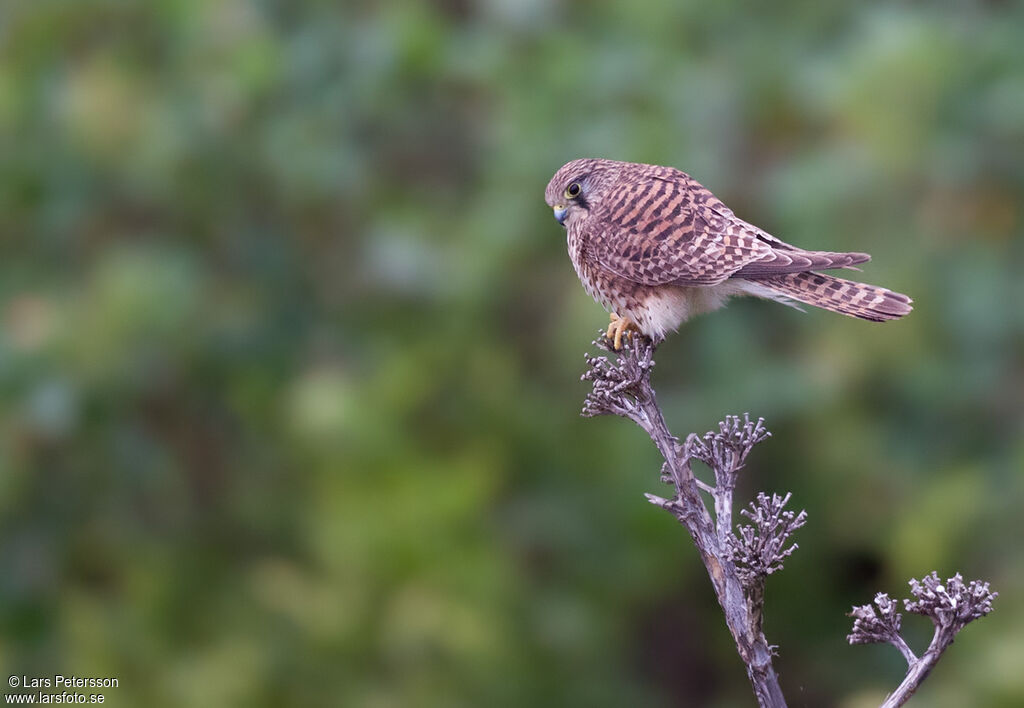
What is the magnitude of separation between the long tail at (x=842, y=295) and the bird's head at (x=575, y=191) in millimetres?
537

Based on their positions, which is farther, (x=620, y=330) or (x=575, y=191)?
(x=575, y=191)

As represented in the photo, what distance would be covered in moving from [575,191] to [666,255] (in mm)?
388

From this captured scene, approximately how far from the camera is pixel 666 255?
112 inches

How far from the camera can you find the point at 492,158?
555 centimetres

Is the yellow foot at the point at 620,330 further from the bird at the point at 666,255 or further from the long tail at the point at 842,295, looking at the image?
the long tail at the point at 842,295

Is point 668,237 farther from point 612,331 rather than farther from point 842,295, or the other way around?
point 842,295

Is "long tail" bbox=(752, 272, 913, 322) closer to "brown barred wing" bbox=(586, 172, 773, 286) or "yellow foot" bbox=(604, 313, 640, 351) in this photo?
"brown barred wing" bbox=(586, 172, 773, 286)

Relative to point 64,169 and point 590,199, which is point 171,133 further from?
point 590,199

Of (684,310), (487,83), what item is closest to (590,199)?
(684,310)

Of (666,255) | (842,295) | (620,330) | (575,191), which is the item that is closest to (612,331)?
(620,330)

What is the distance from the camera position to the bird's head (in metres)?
3.08

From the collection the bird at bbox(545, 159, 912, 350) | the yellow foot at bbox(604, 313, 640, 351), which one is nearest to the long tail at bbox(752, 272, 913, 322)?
the bird at bbox(545, 159, 912, 350)

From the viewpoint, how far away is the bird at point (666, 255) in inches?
108

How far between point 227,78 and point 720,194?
245 cm
